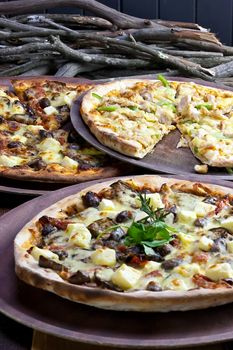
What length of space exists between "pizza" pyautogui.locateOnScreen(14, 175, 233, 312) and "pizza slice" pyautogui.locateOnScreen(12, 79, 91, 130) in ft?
4.23

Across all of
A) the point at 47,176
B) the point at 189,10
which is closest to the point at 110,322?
the point at 47,176

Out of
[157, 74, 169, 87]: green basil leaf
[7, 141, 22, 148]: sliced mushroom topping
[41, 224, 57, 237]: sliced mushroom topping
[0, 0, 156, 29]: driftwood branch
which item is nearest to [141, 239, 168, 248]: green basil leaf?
[41, 224, 57, 237]: sliced mushroom topping

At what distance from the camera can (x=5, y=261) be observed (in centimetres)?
267

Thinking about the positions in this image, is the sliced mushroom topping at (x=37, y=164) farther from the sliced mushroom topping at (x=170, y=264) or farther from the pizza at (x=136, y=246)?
the sliced mushroom topping at (x=170, y=264)

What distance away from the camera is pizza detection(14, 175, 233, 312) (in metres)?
2.34

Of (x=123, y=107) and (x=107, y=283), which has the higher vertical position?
(x=107, y=283)

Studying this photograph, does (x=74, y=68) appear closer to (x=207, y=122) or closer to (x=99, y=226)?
(x=207, y=122)

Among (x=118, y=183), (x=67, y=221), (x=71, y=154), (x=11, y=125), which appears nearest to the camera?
(x=67, y=221)

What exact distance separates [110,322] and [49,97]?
2.43 meters

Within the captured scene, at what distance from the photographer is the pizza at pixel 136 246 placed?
7.68 feet

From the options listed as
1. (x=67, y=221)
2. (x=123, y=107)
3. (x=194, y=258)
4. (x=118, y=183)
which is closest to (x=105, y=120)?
(x=123, y=107)

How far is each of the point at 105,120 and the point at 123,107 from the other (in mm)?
260

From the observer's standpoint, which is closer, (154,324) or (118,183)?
(154,324)

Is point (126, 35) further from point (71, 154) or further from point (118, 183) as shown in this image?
point (118, 183)
